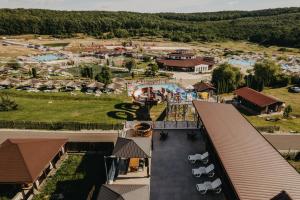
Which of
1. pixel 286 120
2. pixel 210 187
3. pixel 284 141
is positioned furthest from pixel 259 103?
pixel 210 187

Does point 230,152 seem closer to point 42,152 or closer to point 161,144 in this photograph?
point 161,144

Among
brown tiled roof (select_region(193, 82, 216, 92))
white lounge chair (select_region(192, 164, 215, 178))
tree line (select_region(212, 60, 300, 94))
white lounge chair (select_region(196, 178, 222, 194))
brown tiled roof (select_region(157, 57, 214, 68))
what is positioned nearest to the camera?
white lounge chair (select_region(196, 178, 222, 194))

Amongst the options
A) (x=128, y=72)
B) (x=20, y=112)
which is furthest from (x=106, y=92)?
(x=128, y=72)

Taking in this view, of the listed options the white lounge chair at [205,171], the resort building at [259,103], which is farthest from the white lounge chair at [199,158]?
the resort building at [259,103]

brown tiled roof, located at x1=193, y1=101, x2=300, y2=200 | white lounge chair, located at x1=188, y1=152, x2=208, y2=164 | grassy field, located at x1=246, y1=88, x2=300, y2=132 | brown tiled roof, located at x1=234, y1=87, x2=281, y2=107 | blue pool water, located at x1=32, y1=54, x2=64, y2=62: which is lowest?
grassy field, located at x1=246, y1=88, x2=300, y2=132

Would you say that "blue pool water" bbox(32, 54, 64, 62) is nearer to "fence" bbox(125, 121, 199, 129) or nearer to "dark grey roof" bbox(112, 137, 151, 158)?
"fence" bbox(125, 121, 199, 129)

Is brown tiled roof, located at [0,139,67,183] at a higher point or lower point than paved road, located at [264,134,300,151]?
higher

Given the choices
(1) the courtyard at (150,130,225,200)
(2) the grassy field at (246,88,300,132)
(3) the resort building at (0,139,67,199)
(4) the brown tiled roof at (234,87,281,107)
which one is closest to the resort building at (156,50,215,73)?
(2) the grassy field at (246,88,300,132)
